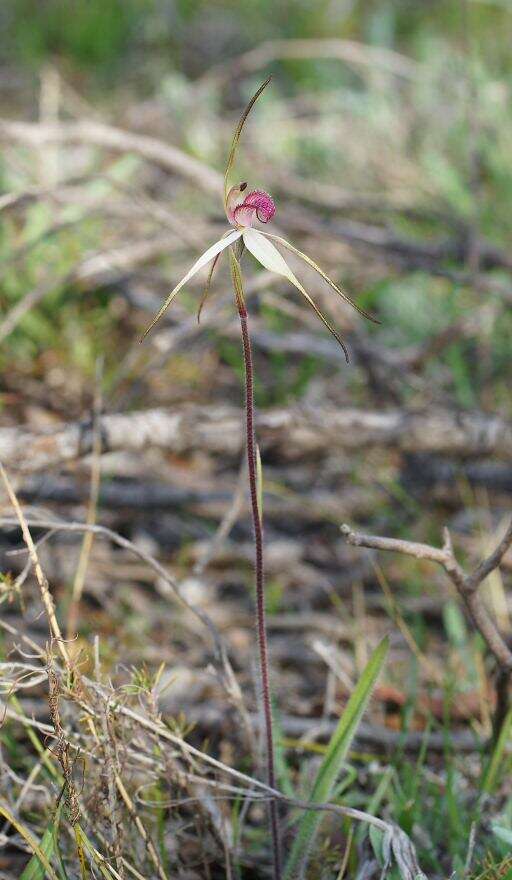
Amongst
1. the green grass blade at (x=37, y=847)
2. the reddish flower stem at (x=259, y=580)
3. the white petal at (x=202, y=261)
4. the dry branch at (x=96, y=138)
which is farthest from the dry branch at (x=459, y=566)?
the dry branch at (x=96, y=138)

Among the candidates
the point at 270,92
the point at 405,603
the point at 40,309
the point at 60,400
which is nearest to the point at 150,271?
the point at 40,309

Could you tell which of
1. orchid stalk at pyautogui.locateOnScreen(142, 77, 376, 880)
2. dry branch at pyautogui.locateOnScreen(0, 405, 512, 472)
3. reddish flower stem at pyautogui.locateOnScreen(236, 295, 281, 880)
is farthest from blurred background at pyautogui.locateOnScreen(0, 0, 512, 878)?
orchid stalk at pyautogui.locateOnScreen(142, 77, 376, 880)

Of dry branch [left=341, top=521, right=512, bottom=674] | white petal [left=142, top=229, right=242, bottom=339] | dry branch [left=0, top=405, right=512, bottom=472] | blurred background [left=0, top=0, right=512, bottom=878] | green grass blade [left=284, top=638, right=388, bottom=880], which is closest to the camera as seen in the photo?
white petal [left=142, top=229, right=242, bottom=339]

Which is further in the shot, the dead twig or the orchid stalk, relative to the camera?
the dead twig

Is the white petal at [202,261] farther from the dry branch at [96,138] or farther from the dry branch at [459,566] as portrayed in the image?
the dry branch at [96,138]

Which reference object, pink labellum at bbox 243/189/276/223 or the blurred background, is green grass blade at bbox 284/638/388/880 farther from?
pink labellum at bbox 243/189/276/223
